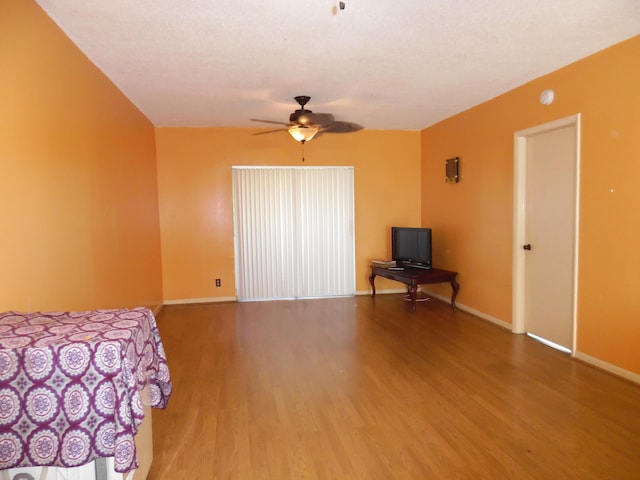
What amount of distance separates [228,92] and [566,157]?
3.34 metres

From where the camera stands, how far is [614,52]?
121 inches

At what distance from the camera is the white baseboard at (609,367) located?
9.80 feet

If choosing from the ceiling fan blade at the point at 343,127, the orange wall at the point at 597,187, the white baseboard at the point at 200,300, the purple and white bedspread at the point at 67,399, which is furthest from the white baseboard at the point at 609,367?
the white baseboard at the point at 200,300

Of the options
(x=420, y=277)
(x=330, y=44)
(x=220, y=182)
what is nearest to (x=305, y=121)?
(x=330, y=44)

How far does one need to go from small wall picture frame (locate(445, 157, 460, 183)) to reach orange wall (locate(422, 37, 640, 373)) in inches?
23.2

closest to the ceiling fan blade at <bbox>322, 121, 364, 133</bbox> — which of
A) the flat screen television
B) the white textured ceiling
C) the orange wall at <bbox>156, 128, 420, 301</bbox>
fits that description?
the orange wall at <bbox>156, 128, 420, 301</bbox>

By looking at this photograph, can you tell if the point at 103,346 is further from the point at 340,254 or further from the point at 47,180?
the point at 340,254

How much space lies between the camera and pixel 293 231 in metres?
6.07

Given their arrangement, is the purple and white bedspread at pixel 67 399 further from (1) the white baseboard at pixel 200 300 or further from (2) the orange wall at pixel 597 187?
(1) the white baseboard at pixel 200 300

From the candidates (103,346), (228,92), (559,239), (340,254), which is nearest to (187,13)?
(228,92)

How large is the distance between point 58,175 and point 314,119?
8.27 ft

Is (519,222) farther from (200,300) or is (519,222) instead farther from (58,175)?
(200,300)

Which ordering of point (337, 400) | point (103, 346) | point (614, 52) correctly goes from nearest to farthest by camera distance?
1. point (103, 346)
2. point (337, 400)
3. point (614, 52)

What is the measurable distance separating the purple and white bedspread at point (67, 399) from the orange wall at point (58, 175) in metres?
→ 0.76
